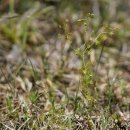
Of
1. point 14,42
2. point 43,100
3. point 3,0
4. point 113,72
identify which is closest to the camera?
point 43,100

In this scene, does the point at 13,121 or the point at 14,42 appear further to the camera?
the point at 14,42

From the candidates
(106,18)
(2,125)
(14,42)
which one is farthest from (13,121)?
(106,18)

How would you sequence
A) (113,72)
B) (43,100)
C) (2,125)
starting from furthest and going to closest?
1. (113,72)
2. (43,100)
3. (2,125)

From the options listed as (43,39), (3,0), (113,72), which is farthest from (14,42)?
(113,72)

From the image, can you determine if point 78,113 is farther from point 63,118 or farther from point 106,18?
point 106,18

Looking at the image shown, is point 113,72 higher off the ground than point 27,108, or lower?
lower

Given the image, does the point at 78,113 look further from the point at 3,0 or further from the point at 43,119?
the point at 3,0
